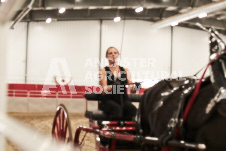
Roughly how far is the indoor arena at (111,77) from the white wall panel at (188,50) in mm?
46

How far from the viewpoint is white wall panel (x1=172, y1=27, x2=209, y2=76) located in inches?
682

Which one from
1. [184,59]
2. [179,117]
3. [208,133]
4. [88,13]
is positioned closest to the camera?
[208,133]

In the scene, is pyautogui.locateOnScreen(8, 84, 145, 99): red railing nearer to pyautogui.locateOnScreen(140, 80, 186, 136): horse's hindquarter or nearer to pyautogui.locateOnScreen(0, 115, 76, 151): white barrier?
pyautogui.locateOnScreen(140, 80, 186, 136): horse's hindquarter

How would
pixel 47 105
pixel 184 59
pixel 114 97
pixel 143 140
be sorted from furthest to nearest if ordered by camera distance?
pixel 184 59 → pixel 47 105 → pixel 114 97 → pixel 143 140

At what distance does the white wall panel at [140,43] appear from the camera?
16594mm

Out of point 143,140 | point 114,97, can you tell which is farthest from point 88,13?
point 143,140

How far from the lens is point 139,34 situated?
17.0m

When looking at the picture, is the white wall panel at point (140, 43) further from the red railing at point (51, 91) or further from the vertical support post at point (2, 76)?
the vertical support post at point (2, 76)

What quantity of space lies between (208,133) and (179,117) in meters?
0.24

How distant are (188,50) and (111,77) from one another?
14.4 m

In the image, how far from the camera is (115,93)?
350 centimetres

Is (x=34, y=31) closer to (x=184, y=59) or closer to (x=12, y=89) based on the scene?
(x=12, y=89)

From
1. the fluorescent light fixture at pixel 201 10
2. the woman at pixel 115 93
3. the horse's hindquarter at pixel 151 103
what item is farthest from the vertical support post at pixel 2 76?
the fluorescent light fixture at pixel 201 10

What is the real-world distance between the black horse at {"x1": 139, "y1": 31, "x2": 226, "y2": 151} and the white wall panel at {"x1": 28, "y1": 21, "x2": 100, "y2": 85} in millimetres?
13807
